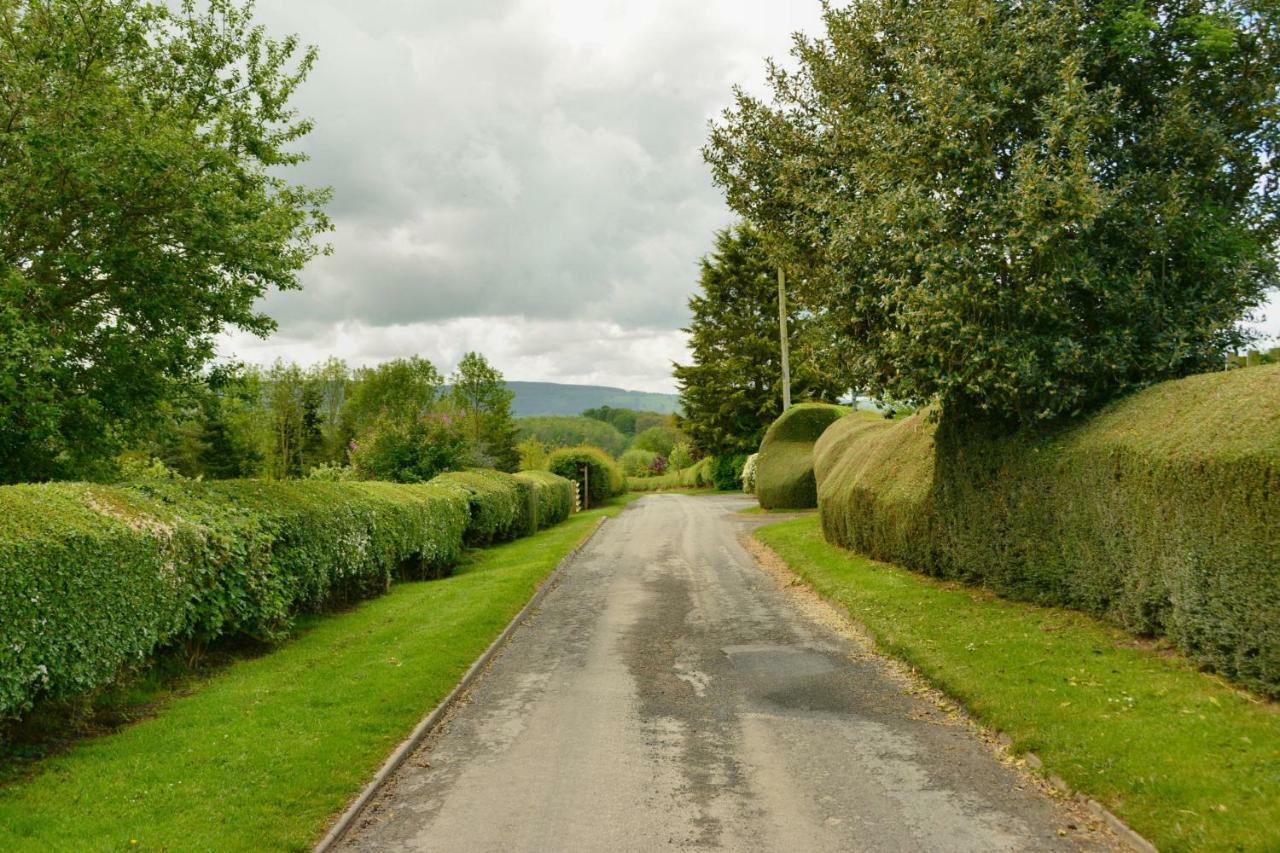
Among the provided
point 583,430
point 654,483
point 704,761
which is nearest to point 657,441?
point 583,430

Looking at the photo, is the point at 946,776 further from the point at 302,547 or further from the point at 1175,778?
the point at 302,547

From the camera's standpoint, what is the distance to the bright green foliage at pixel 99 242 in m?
11.2

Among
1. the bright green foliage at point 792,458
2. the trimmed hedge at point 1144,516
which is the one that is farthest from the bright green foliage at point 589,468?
the trimmed hedge at point 1144,516

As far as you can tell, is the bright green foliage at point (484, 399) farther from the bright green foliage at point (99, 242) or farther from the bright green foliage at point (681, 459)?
the bright green foliage at point (99, 242)

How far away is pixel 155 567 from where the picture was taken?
811 cm

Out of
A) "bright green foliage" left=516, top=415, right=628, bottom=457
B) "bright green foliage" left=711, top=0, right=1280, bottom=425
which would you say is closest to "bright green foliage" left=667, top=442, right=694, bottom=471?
"bright green foliage" left=516, top=415, right=628, bottom=457

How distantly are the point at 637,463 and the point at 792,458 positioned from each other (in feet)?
197

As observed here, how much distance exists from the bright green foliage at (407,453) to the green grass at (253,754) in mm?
14915

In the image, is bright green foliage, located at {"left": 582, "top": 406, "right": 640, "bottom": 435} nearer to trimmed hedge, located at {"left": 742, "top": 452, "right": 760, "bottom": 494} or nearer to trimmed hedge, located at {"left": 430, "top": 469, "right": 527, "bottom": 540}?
trimmed hedge, located at {"left": 742, "top": 452, "right": 760, "bottom": 494}

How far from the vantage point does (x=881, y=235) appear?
11.9m

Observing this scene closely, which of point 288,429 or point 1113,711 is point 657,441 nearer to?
point 288,429

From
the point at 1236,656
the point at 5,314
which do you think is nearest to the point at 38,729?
the point at 5,314

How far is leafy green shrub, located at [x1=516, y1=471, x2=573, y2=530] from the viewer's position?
1213 inches

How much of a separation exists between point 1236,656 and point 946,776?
10.4 feet
